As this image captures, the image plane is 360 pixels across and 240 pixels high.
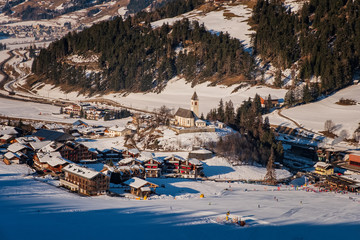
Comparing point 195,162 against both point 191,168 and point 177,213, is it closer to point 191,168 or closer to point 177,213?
point 191,168

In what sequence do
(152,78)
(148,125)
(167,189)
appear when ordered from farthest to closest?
(152,78) < (148,125) < (167,189)

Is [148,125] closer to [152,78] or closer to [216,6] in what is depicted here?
[152,78]

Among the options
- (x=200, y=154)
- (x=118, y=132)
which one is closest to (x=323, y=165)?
(x=200, y=154)

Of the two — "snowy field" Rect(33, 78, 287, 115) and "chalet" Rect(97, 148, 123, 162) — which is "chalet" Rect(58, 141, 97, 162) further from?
"snowy field" Rect(33, 78, 287, 115)

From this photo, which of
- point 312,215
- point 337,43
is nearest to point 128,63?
point 337,43

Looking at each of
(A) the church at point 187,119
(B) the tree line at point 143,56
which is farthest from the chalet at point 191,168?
(B) the tree line at point 143,56

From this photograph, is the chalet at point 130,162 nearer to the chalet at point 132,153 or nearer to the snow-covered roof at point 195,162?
the chalet at point 132,153

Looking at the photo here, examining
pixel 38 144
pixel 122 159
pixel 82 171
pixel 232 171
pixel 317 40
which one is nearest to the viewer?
pixel 82 171
